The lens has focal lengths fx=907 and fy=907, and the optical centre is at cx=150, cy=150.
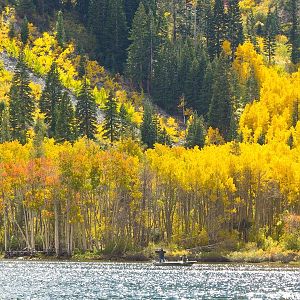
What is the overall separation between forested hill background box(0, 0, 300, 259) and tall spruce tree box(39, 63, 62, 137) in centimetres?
28

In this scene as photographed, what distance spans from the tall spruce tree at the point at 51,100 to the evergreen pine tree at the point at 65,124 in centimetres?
318

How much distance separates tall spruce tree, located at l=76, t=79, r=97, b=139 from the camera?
155000 mm

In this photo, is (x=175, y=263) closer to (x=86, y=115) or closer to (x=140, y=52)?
(x=86, y=115)

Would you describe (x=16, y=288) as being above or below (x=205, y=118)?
below

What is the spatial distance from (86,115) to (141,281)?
244ft

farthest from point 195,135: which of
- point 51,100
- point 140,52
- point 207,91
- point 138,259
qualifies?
point 138,259

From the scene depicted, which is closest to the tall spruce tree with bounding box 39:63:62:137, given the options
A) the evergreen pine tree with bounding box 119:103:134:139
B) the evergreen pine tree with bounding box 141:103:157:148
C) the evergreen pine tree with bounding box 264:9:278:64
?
the evergreen pine tree with bounding box 119:103:134:139

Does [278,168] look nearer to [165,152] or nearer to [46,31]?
[165,152]

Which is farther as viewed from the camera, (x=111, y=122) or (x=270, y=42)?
(x=270, y=42)

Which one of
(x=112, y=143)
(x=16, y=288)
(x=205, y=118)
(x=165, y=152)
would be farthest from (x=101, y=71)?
(x=16, y=288)

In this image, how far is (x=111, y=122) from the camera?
507ft

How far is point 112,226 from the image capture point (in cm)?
11306

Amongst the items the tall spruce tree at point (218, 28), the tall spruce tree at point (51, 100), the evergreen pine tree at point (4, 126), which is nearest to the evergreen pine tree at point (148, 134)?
the tall spruce tree at point (51, 100)

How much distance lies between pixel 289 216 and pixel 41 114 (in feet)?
199
